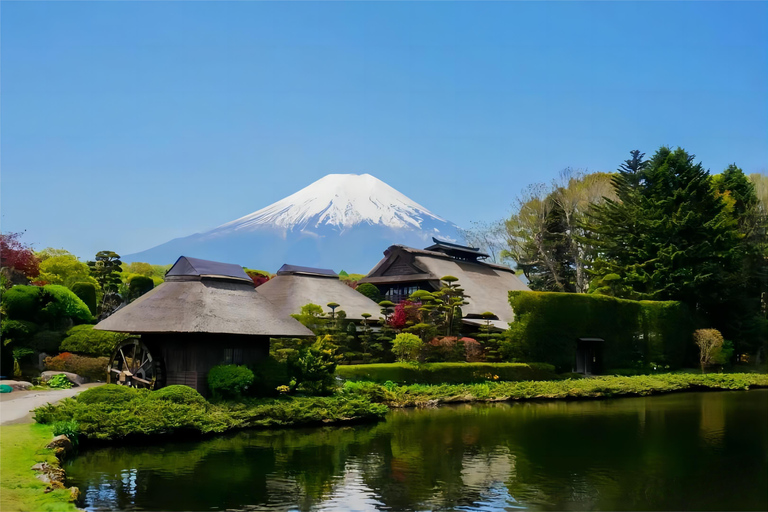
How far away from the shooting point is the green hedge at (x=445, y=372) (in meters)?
30.8

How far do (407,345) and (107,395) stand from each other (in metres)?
16.0

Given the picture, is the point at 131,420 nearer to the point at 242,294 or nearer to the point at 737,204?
the point at 242,294

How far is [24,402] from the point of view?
866 inches

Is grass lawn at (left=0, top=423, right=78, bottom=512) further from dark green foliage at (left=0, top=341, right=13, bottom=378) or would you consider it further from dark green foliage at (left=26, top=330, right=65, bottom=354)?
dark green foliage at (left=26, top=330, right=65, bottom=354)

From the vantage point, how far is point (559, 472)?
1536 cm

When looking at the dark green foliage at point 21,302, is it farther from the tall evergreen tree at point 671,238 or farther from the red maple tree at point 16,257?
the tall evergreen tree at point 671,238

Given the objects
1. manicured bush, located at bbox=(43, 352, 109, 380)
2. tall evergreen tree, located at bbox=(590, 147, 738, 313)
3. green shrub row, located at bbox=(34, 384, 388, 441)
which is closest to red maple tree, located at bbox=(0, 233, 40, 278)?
manicured bush, located at bbox=(43, 352, 109, 380)

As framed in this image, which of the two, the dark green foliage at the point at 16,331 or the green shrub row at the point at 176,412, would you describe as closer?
the green shrub row at the point at 176,412

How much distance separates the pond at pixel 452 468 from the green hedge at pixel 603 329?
46.4ft

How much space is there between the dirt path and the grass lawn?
3.91 ft

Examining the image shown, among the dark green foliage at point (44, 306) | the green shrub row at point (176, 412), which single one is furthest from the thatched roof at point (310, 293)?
the green shrub row at point (176, 412)

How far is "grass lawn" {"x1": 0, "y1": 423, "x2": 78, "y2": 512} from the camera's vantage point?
11070 millimetres

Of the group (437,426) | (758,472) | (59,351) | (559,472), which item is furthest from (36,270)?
(758,472)

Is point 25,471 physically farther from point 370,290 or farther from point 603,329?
point 603,329
